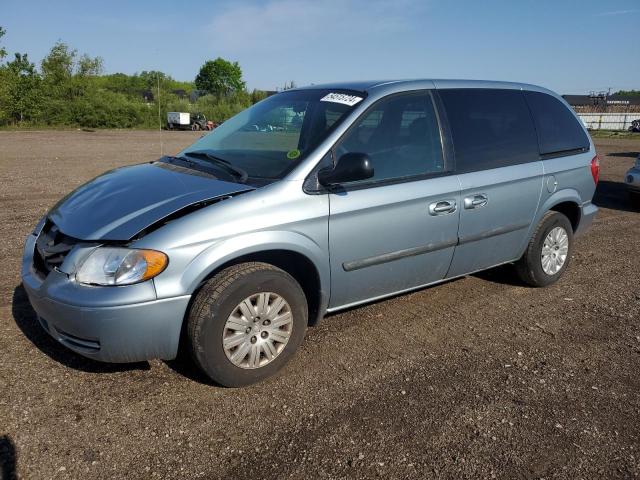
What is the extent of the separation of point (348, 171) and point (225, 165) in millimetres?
951

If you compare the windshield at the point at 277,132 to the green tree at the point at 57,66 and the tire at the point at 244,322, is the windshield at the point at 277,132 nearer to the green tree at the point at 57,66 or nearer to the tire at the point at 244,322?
the tire at the point at 244,322

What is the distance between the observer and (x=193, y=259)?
2.91m

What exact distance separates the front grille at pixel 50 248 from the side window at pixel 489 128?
282 centimetres

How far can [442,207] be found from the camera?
12.9ft

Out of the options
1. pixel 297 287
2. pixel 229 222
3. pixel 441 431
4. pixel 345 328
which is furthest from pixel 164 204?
pixel 441 431

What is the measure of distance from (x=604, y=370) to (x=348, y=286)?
187cm

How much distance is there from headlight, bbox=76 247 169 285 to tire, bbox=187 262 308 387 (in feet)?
1.04

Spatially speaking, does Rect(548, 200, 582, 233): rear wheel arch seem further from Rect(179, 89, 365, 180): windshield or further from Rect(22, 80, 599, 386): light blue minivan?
Rect(179, 89, 365, 180): windshield

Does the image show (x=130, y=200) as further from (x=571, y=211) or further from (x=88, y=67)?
(x=88, y=67)

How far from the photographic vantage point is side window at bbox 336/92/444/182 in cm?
365

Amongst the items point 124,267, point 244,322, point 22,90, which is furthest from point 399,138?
point 22,90

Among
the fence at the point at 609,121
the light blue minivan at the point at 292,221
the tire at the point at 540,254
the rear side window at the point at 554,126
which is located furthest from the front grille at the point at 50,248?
the fence at the point at 609,121

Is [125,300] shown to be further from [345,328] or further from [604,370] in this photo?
[604,370]

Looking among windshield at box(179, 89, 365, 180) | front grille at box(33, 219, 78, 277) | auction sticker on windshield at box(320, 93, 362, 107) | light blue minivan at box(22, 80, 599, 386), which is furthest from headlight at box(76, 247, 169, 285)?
auction sticker on windshield at box(320, 93, 362, 107)
